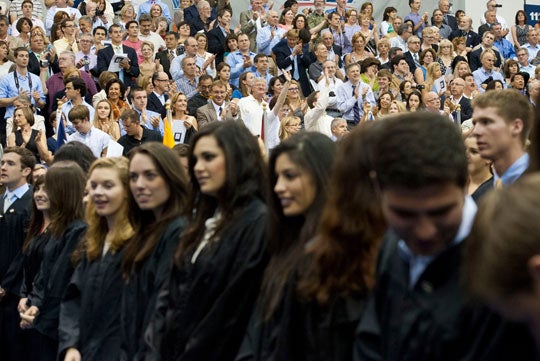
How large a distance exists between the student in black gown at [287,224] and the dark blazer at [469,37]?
19.3 meters

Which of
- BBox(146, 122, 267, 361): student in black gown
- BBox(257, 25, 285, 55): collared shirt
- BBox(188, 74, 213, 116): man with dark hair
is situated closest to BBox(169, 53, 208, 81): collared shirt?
A: BBox(188, 74, 213, 116): man with dark hair

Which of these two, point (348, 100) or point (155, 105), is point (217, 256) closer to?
point (155, 105)

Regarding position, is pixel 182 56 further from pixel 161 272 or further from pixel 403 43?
pixel 161 272

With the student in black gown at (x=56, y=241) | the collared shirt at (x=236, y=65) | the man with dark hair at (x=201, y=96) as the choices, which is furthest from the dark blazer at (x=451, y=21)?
the student in black gown at (x=56, y=241)

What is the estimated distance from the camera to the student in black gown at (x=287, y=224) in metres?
4.21

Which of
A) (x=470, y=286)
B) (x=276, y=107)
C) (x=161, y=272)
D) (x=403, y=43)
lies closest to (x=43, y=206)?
(x=161, y=272)

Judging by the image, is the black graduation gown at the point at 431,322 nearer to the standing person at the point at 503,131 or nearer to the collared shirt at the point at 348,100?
the standing person at the point at 503,131

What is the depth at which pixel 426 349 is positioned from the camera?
3223mm

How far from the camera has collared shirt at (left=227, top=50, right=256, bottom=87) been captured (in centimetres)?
1867

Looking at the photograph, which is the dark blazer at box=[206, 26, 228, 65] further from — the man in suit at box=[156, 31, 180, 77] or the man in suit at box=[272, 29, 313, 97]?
the man in suit at box=[272, 29, 313, 97]

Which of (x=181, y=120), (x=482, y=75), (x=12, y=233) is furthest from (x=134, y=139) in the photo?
(x=482, y=75)

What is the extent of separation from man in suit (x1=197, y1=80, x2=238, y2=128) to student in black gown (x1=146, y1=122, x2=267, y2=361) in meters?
9.08

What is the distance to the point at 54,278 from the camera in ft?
23.0

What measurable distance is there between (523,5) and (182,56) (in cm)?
1234
